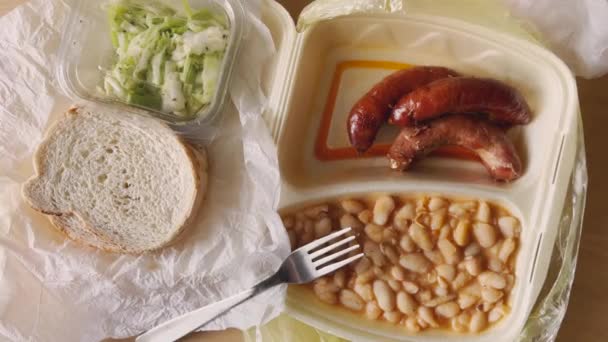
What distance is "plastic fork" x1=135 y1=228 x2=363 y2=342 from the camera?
159 cm

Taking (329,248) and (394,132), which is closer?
(329,248)

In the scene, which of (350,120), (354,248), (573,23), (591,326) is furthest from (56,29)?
(591,326)

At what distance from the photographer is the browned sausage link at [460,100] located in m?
1.52

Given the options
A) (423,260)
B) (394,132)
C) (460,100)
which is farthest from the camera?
(394,132)

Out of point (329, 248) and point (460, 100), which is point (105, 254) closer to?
point (329, 248)

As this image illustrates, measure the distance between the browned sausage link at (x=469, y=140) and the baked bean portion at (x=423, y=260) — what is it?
5.1 inches

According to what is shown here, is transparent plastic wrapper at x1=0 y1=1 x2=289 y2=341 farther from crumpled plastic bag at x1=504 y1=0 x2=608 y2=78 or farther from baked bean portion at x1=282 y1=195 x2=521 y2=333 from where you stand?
crumpled plastic bag at x1=504 y1=0 x2=608 y2=78

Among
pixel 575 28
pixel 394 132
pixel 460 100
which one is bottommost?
pixel 394 132

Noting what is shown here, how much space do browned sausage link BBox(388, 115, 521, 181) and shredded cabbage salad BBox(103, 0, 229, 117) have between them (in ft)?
1.96

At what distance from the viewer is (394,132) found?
5.67ft

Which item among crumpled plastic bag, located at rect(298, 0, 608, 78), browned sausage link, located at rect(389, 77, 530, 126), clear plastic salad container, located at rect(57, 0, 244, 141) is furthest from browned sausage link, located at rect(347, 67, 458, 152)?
clear plastic salad container, located at rect(57, 0, 244, 141)

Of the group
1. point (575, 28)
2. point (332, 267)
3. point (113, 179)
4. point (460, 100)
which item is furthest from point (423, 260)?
point (113, 179)

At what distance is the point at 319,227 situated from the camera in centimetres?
165

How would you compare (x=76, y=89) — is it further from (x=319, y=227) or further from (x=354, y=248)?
(x=354, y=248)
